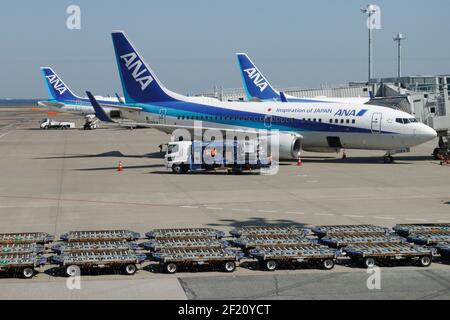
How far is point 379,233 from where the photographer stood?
23672mm

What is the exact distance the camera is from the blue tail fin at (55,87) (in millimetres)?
109625

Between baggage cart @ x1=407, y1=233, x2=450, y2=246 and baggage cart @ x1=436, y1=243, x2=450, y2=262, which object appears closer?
baggage cart @ x1=436, y1=243, x2=450, y2=262

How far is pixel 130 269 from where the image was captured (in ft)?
65.2

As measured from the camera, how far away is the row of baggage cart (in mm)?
20094

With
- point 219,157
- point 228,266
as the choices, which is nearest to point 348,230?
point 228,266

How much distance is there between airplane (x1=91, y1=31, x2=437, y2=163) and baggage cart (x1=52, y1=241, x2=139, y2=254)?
2712cm

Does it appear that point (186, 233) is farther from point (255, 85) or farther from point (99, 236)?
point (255, 85)

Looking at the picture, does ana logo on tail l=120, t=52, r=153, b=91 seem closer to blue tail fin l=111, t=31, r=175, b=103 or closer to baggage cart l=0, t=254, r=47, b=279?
blue tail fin l=111, t=31, r=175, b=103

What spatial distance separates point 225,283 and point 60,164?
116 ft

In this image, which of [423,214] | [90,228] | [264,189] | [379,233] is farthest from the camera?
[264,189]

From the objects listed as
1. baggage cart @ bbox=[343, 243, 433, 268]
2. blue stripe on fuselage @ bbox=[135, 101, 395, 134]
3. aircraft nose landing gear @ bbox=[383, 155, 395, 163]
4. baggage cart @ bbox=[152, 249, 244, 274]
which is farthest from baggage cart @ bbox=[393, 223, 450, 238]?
aircraft nose landing gear @ bbox=[383, 155, 395, 163]
